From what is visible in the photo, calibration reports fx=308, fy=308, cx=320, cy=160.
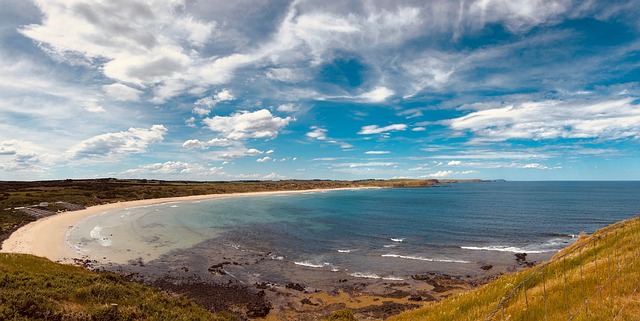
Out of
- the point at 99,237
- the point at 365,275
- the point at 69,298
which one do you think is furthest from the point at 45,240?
the point at 365,275

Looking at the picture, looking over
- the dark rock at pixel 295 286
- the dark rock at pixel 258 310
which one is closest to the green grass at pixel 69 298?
the dark rock at pixel 258 310

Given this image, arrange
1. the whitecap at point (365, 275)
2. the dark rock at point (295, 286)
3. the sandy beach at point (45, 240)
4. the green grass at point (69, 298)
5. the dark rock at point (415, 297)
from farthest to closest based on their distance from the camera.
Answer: the sandy beach at point (45, 240)
the whitecap at point (365, 275)
the dark rock at point (295, 286)
the dark rock at point (415, 297)
the green grass at point (69, 298)

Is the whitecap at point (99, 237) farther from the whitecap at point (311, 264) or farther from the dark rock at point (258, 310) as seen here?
the dark rock at point (258, 310)

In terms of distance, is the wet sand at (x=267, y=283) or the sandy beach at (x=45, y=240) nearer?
the wet sand at (x=267, y=283)

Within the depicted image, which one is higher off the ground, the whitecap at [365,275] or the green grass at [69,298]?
the green grass at [69,298]

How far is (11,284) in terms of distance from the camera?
1392 centimetres

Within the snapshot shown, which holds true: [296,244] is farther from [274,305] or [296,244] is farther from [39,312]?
[39,312]

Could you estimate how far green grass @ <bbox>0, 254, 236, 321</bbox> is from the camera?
487 inches

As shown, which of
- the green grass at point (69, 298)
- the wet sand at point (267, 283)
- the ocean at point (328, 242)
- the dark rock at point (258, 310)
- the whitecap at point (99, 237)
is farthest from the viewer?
the whitecap at point (99, 237)

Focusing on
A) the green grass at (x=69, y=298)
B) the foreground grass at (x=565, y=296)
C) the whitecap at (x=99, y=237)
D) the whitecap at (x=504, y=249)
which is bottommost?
the whitecap at (x=504, y=249)

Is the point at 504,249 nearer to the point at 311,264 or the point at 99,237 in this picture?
the point at 311,264

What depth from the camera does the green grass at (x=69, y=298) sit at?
12.4m

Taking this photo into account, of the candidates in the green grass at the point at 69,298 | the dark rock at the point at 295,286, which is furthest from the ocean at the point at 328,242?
the green grass at the point at 69,298

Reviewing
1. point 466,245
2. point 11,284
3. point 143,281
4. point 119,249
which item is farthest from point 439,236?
point 11,284
